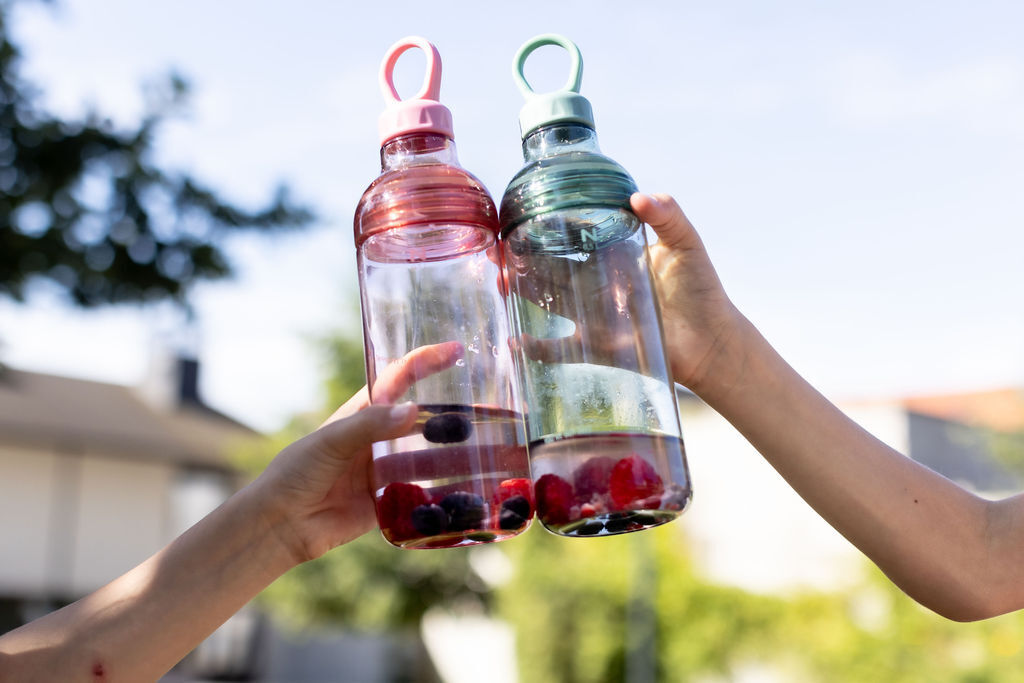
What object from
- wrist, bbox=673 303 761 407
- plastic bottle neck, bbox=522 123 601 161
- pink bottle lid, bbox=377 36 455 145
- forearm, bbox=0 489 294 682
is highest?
pink bottle lid, bbox=377 36 455 145

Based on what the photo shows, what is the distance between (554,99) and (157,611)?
97 centimetres

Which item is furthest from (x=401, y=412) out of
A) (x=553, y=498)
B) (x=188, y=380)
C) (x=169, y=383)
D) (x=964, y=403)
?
(x=964, y=403)

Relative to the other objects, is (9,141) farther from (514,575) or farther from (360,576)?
(360,576)

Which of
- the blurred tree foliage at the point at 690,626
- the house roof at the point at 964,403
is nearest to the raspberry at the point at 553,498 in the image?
the blurred tree foliage at the point at 690,626

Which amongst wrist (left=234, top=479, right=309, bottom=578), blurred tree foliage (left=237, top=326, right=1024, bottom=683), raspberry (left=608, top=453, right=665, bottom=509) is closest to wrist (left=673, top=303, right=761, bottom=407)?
raspberry (left=608, top=453, right=665, bottom=509)

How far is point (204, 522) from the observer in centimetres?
140

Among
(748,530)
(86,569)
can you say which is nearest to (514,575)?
(748,530)

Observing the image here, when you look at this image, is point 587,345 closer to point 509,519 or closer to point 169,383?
point 509,519

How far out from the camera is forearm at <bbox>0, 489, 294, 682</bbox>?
4.33 feet

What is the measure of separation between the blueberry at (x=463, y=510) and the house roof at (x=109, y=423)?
16.3 m

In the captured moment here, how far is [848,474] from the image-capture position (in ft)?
4.97

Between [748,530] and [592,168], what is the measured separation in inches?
595

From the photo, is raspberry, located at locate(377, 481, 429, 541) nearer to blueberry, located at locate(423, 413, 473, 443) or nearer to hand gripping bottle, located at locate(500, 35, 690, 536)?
blueberry, located at locate(423, 413, 473, 443)

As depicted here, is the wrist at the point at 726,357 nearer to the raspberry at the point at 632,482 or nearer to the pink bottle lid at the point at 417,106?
the raspberry at the point at 632,482
